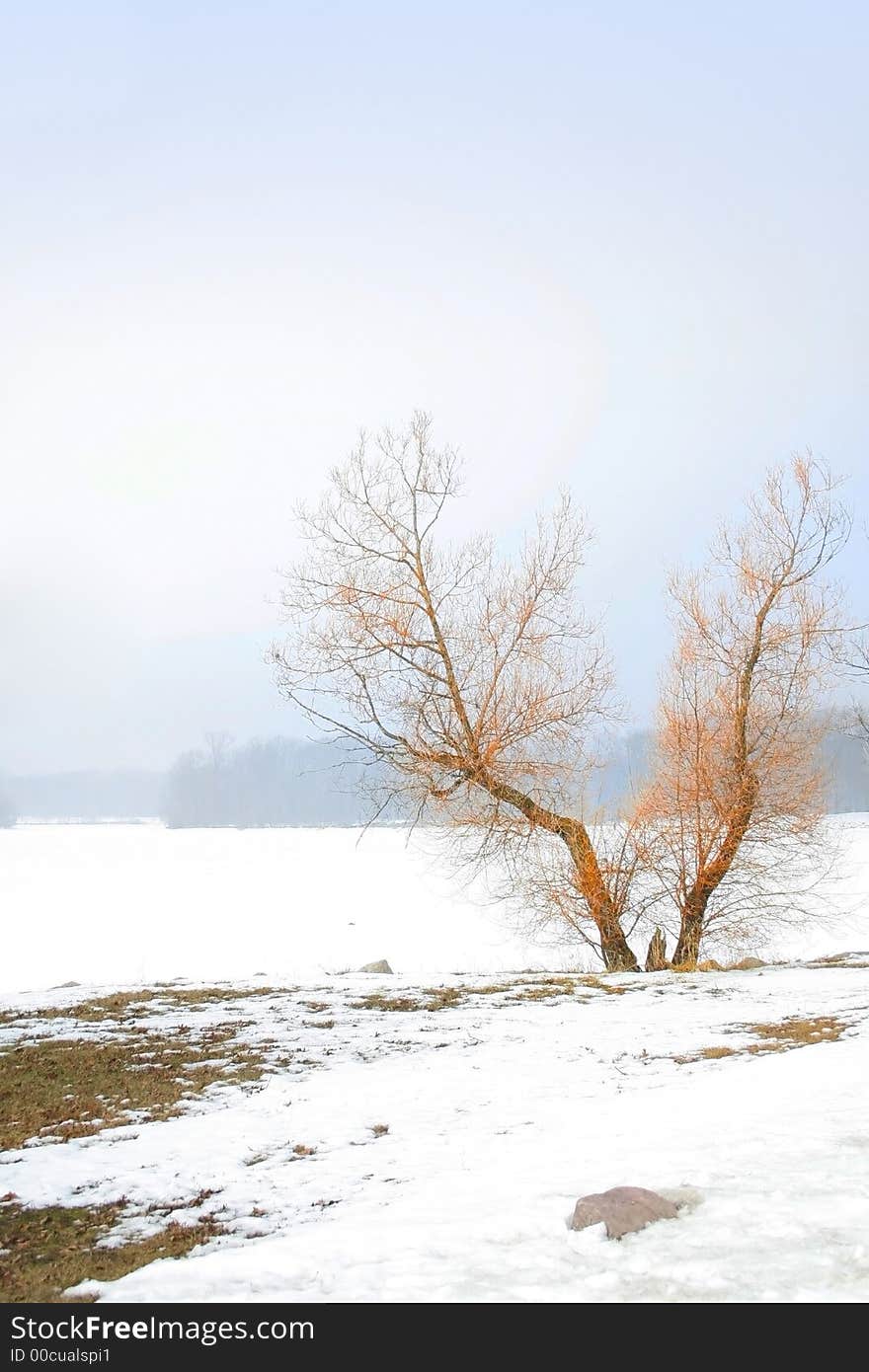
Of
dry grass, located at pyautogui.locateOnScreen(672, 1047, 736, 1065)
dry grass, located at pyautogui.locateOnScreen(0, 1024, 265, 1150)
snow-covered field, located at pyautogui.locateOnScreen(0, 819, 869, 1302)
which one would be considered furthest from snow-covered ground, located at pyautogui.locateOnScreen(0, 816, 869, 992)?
dry grass, located at pyautogui.locateOnScreen(672, 1047, 736, 1065)

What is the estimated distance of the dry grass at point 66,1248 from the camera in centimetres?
457

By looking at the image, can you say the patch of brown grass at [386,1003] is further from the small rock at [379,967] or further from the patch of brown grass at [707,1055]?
the patch of brown grass at [707,1055]

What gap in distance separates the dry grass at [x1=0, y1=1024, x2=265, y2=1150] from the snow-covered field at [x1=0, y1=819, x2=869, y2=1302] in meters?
0.31

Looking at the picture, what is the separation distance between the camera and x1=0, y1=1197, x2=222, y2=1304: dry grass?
4.57 m

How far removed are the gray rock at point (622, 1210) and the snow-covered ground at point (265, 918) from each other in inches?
380

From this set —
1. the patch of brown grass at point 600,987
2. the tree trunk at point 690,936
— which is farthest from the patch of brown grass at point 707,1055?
the tree trunk at point 690,936

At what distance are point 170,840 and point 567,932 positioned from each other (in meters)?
42.7

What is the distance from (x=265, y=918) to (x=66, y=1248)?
80.0 ft

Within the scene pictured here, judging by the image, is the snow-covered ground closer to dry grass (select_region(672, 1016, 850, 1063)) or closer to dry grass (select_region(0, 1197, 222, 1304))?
dry grass (select_region(672, 1016, 850, 1063))

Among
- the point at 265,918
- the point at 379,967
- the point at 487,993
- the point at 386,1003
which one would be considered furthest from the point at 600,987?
the point at 265,918

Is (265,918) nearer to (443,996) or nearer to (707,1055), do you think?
(443,996)

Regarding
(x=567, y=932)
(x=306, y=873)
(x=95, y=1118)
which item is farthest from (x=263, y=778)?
(x=95, y=1118)

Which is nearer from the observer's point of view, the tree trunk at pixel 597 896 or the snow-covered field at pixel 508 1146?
the snow-covered field at pixel 508 1146

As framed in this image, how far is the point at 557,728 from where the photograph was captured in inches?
655
